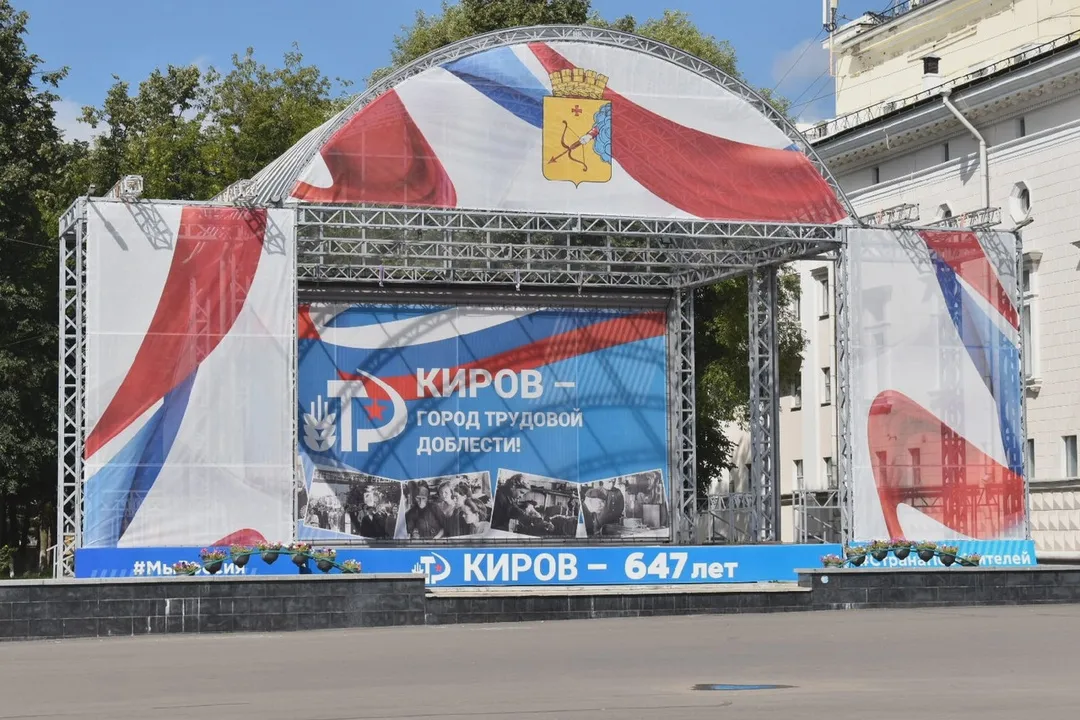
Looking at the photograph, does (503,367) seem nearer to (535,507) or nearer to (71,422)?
(535,507)

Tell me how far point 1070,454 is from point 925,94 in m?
11.4

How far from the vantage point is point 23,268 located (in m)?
42.4

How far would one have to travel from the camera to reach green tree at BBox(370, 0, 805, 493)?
38.2m

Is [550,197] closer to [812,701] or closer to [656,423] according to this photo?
[656,423]

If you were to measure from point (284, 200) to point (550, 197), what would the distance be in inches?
161

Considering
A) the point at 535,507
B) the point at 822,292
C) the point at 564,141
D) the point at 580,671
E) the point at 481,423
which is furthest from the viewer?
the point at 822,292

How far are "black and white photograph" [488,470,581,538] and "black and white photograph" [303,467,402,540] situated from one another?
1.96 metres

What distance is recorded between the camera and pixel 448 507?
32.2 m

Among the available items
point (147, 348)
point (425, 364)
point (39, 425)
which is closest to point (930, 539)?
point (425, 364)

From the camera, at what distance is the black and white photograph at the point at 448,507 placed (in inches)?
1261

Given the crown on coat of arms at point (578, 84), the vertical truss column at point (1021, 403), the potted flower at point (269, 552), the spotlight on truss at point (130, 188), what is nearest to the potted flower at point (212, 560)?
the potted flower at point (269, 552)

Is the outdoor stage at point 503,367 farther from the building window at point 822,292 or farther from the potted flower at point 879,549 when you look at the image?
the building window at point 822,292

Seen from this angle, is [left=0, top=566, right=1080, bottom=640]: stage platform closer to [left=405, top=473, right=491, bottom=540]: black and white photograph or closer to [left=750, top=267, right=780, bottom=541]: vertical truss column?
[left=750, top=267, right=780, bottom=541]: vertical truss column

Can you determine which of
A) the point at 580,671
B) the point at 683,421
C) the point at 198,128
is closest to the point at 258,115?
the point at 198,128
